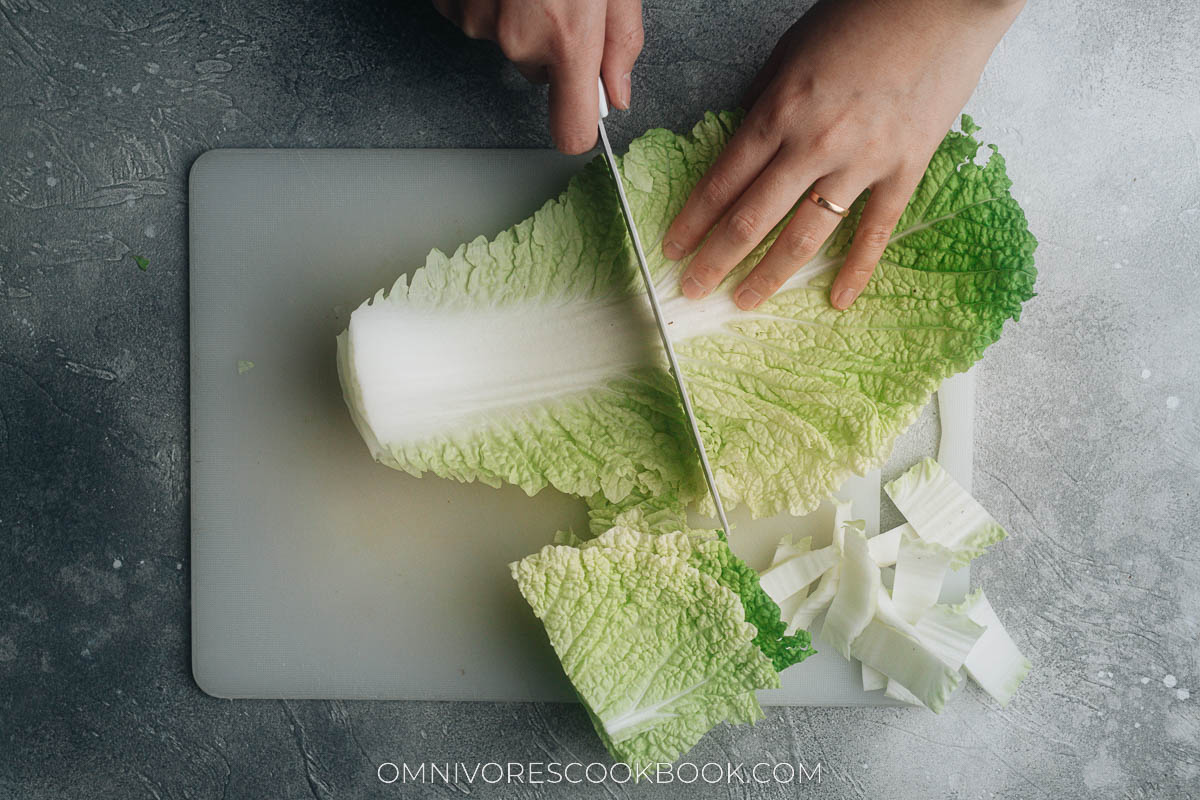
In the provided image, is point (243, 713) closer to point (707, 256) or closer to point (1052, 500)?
point (707, 256)

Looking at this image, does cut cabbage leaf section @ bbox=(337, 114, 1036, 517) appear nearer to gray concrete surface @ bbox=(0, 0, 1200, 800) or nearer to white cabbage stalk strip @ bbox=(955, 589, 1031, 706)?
gray concrete surface @ bbox=(0, 0, 1200, 800)

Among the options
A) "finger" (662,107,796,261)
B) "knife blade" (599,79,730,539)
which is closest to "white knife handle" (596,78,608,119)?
"knife blade" (599,79,730,539)

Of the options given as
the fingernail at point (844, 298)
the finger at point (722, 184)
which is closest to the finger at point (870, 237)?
the fingernail at point (844, 298)

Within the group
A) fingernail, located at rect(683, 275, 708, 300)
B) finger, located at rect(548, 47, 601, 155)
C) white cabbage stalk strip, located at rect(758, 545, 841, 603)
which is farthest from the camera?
white cabbage stalk strip, located at rect(758, 545, 841, 603)

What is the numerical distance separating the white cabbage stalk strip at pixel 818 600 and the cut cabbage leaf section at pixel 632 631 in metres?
0.15

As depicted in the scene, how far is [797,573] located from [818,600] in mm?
52

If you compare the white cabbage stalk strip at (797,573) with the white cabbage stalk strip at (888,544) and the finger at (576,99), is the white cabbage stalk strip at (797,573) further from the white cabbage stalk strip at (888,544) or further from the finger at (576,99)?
the finger at (576,99)

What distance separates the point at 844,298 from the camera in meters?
1.13

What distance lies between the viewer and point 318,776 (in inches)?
51.7

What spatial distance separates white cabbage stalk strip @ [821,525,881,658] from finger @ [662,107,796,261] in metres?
0.47

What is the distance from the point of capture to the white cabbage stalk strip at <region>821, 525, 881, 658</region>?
1.22 m

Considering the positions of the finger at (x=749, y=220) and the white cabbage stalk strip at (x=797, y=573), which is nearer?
Answer: the finger at (x=749, y=220)

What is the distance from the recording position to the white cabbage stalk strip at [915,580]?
1.26 meters

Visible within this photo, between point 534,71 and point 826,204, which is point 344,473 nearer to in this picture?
point 534,71
